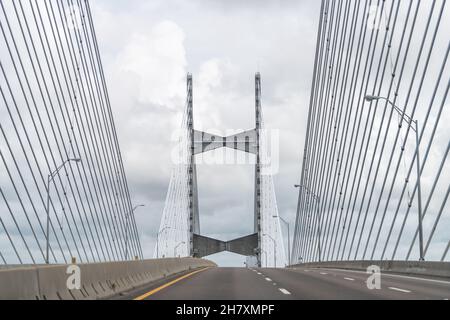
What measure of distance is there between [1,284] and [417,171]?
20.3 metres

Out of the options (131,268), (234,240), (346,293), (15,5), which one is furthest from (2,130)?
(234,240)

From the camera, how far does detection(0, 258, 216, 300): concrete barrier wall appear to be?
8.25 m

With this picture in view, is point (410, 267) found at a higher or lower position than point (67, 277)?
higher

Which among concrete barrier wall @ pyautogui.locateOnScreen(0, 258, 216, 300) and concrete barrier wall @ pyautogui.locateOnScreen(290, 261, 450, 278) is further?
concrete barrier wall @ pyautogui.locateOnScreen(290, 261, 450, 278)

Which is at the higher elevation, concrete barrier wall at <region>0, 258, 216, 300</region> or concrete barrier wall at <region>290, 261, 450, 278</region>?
concrete barrier wall at <region>290, 261, 450, 278</region>

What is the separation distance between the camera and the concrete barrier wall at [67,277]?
825 centimetres

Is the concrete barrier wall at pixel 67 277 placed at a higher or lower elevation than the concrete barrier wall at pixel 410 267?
lower

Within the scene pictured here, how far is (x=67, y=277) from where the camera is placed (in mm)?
10500

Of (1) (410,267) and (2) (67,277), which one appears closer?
(2) (67,277)

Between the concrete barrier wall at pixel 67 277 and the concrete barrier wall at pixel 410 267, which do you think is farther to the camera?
the concrete barrier wall at pixel 410 267

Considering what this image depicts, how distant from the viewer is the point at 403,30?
2802 cm
